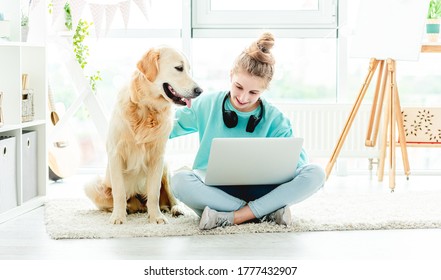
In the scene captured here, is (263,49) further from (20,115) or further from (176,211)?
(20,115)

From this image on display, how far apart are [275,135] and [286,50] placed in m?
1.83

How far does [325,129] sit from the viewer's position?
4.39m

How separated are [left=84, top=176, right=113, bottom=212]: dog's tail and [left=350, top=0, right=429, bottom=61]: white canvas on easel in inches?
67.0

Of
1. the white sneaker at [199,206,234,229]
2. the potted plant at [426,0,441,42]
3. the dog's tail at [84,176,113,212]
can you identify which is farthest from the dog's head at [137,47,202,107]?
the potted plant at [426,0,441,42]

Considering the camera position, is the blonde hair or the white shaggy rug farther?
the blonde hair

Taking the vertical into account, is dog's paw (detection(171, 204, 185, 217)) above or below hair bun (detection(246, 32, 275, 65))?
below

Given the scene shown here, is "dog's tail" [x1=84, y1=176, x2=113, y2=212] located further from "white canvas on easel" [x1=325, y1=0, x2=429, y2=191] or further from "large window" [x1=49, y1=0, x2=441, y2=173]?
"large window" [x1=49, y1=0, x2=441, y2=173]

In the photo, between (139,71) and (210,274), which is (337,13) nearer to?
(139,71)

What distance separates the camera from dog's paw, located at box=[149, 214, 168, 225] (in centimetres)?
275

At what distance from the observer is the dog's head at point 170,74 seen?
2656mm

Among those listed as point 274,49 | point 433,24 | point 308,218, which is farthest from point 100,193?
point 433,24

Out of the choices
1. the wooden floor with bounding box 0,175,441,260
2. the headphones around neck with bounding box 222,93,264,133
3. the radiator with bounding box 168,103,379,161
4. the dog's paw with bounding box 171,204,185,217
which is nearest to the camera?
the wooden floor with bounding box 0,175,441,260

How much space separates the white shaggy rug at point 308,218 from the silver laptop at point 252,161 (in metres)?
0.18

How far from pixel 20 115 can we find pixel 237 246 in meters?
1.29
